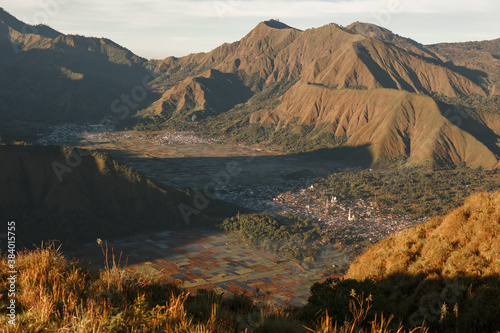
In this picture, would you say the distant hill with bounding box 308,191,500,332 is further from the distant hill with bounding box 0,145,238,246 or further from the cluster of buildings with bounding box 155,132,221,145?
the cluster of buildings with bounding box 155,132,221,145

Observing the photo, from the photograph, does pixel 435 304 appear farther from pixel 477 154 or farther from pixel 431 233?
pixel 477 154

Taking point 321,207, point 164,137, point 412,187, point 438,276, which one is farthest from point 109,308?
point 164,137

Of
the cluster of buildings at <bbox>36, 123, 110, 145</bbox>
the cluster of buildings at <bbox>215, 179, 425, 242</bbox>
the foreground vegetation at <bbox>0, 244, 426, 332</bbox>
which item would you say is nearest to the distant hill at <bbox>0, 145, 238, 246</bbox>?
the cluster of buildings at <bbox>215, 179, 425, 242</bbox>

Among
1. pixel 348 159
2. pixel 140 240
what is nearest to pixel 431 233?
pixel 140 240

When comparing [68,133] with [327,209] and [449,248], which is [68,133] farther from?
[449,248]

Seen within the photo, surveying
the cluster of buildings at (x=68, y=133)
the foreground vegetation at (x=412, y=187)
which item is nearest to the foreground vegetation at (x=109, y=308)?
the foreground vegetation at (x=412, y=187)
